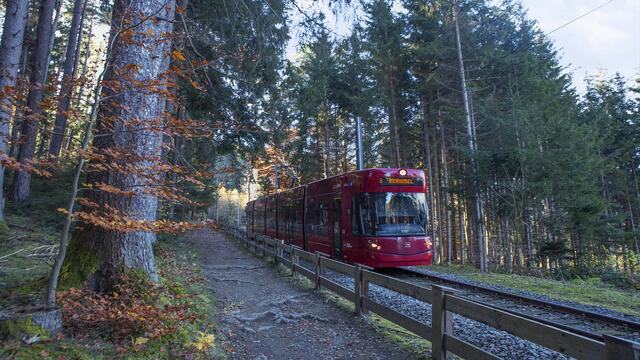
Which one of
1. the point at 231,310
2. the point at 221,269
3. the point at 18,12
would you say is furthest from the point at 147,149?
the point at 221,269

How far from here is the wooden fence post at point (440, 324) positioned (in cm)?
425

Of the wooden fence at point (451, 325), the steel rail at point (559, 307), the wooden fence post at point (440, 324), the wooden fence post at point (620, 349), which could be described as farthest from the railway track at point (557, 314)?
the wooden fence post at point (620, 349)

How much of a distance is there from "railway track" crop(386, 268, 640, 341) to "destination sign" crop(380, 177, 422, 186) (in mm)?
2900

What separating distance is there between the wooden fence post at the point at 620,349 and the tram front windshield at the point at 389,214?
7.72 meters

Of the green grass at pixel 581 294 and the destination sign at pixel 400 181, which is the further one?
the destination sign at pixel 400 181

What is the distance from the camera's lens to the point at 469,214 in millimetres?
20219

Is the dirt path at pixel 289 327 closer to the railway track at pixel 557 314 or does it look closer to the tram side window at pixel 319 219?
the railway track at pixel 557 314

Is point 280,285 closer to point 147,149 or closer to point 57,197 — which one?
point 147,149

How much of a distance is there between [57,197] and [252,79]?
27.1ft

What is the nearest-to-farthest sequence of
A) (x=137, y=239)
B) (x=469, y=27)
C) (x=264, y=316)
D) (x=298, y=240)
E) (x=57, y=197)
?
1. (x=137, y=239)
2. (x=264, y=316)
3. (x=57, y=197)
4. (x=298, y=240)
5. (x=469, y=27)

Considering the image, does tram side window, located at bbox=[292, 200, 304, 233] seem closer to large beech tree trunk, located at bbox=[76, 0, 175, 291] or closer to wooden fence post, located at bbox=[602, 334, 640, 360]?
large beech tree trunk, located at bbox=[76, 0, 175, 291]

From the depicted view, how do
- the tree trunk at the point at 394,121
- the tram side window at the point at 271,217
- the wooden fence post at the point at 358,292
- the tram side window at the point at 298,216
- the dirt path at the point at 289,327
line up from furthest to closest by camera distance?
the tram side window at the point at 271,217
the tree trunk at the point at 394,121
the tram side window at the point at 298,216
the wooden fence post at the point at 358,292
the dirt path at the point at 289,327

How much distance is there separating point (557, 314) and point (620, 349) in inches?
186

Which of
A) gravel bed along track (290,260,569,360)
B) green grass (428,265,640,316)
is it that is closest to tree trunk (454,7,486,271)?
green grass (428,265,640,316)
